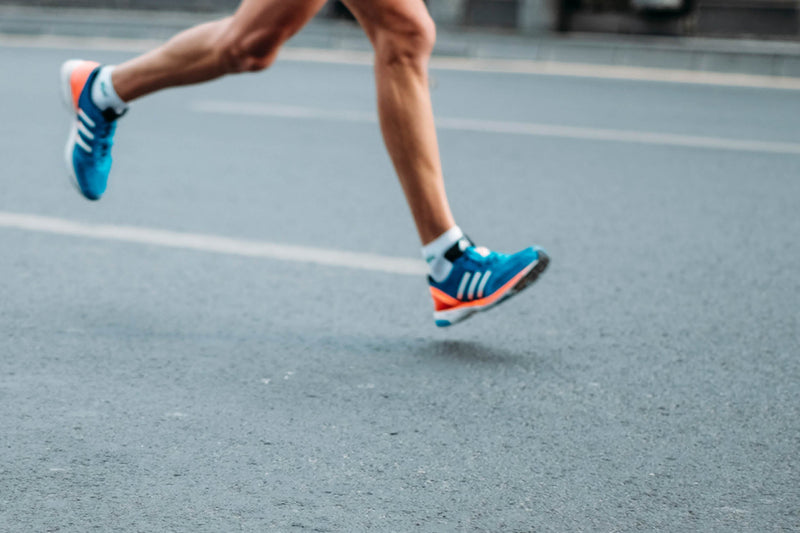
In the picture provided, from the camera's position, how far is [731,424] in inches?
96.1

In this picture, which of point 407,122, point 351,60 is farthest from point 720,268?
point 351,60

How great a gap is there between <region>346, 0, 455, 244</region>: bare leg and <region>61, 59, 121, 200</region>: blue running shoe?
0.87 metres

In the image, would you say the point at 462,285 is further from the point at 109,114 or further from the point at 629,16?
the point at 629,16

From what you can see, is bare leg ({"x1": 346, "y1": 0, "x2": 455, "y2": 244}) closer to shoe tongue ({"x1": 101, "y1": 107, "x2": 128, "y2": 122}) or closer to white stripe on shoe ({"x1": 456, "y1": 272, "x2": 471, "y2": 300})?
white stripe on shoe ({"x1": 456, "y1": 272, "x2": 471, "y2": 300})

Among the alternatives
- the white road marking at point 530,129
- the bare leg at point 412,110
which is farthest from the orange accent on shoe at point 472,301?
the white road marking at point 530,129

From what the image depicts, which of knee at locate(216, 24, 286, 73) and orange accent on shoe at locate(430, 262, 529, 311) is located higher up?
knee at locate(216, 24, 286, 73)

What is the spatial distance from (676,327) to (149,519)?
5.58ft

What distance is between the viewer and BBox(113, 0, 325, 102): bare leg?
2.93 metres

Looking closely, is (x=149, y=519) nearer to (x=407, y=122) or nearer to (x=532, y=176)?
(x=407, y=122)

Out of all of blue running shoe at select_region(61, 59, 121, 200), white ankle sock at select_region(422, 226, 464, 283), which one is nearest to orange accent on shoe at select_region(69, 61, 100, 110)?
blue running shoe at select_region(61, 59, 121, 200)

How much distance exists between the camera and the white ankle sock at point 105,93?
3.34 meters

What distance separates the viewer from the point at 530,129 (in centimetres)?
716

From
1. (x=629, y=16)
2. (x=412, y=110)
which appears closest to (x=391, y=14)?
(x=412, y=110)

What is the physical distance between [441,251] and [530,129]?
4.29 metres
